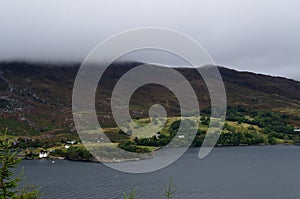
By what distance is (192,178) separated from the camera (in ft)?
317

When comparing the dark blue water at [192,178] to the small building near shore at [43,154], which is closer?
the dark blue water at [192,178]

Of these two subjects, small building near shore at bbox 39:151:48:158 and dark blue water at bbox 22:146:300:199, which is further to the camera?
small building near shore at bbox 39:151:48:158

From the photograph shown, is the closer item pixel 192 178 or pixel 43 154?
pixel 192 178

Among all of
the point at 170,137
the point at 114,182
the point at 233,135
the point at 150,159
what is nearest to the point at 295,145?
the point at 233,135

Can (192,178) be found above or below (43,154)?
below

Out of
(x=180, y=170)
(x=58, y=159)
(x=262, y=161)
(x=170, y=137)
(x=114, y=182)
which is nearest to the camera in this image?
(x=114, y=182)

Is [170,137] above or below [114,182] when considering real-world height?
above

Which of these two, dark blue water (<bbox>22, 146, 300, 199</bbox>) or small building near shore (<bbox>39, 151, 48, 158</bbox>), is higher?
small building near shore (<bbox>39, 151, 48, 158</bbox>)

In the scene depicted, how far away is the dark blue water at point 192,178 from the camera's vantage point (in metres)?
79.6

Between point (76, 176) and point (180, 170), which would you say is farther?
point (180, 170)

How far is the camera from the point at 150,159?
128 meters

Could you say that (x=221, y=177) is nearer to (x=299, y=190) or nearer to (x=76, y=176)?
(x=299, y=190)

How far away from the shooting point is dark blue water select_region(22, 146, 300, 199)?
79.6 metres

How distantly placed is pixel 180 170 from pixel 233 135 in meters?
74.3
